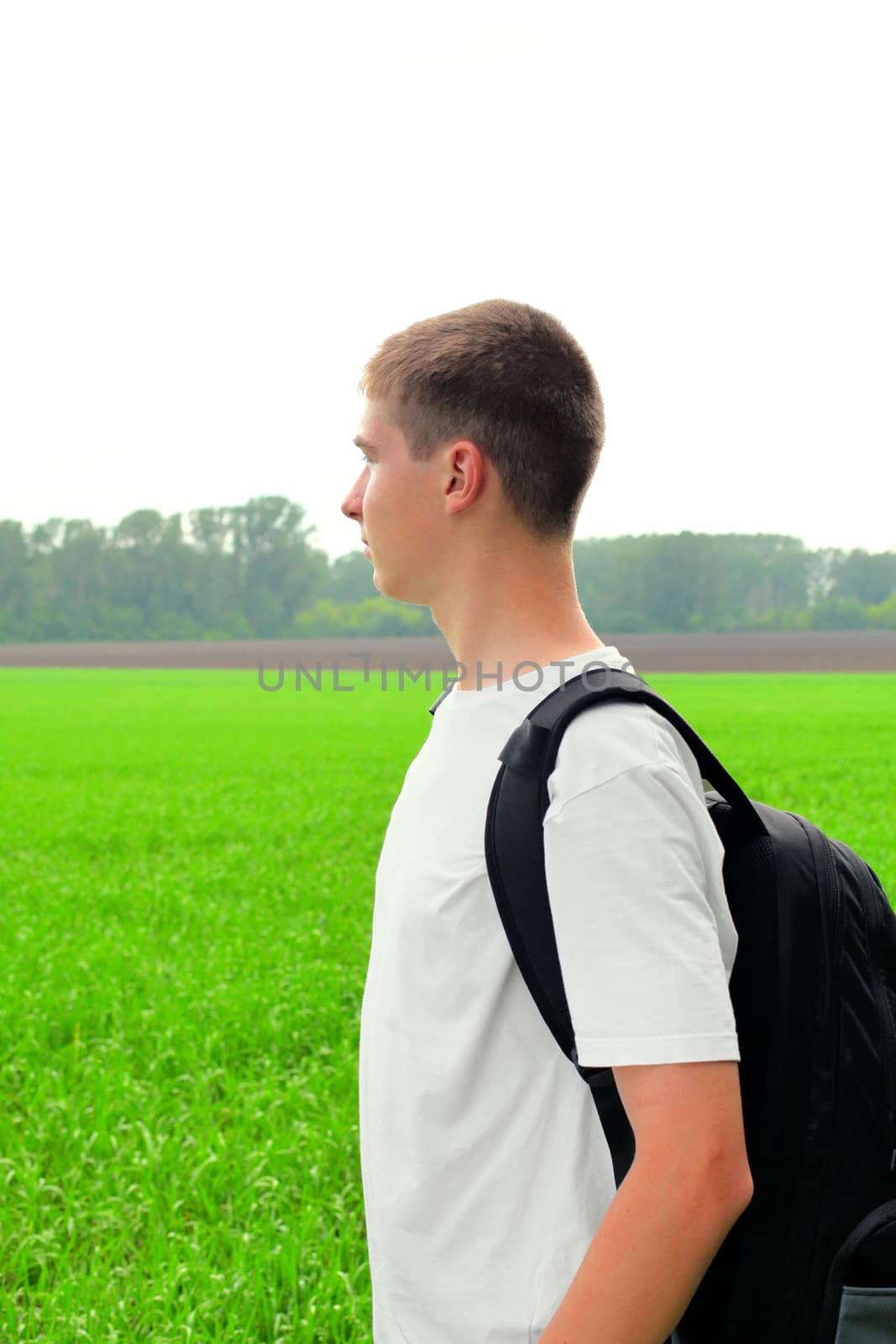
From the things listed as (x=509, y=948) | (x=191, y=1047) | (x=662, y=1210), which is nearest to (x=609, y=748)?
(x=509, y=948)

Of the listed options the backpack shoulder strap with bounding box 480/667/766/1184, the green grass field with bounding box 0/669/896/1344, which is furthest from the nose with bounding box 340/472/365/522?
the green grass field with bounding box 0/669/896/1344

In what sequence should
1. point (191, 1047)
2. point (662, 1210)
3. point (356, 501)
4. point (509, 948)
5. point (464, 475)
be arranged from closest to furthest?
point (662, 1210)
point (509, 948)
point (464, 475)
point (356, 501)
point (191, 1047)

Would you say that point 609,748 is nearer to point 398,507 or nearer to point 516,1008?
point 516,1008

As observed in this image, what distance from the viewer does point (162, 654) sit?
77.8m

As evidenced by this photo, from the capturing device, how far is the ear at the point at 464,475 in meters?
1.45

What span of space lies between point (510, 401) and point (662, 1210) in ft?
3.23

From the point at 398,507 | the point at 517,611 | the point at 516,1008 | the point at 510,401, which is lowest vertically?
the point at 516,1008

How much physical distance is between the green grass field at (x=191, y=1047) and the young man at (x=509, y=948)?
260 centimetres

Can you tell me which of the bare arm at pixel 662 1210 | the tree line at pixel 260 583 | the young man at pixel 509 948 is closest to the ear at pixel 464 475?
the young man at pixel 509 948

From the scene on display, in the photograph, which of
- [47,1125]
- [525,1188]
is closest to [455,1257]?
[525,1188]

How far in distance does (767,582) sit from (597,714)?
77.0 m

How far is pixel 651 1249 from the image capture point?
113 centimetres

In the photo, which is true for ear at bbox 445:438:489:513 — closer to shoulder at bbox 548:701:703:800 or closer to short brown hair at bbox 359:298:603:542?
short brown hair at bbox 359:298:603:542

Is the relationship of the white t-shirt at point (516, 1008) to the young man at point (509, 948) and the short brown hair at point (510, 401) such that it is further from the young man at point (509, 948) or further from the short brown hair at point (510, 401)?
the short brown hair at point (510, 401)
